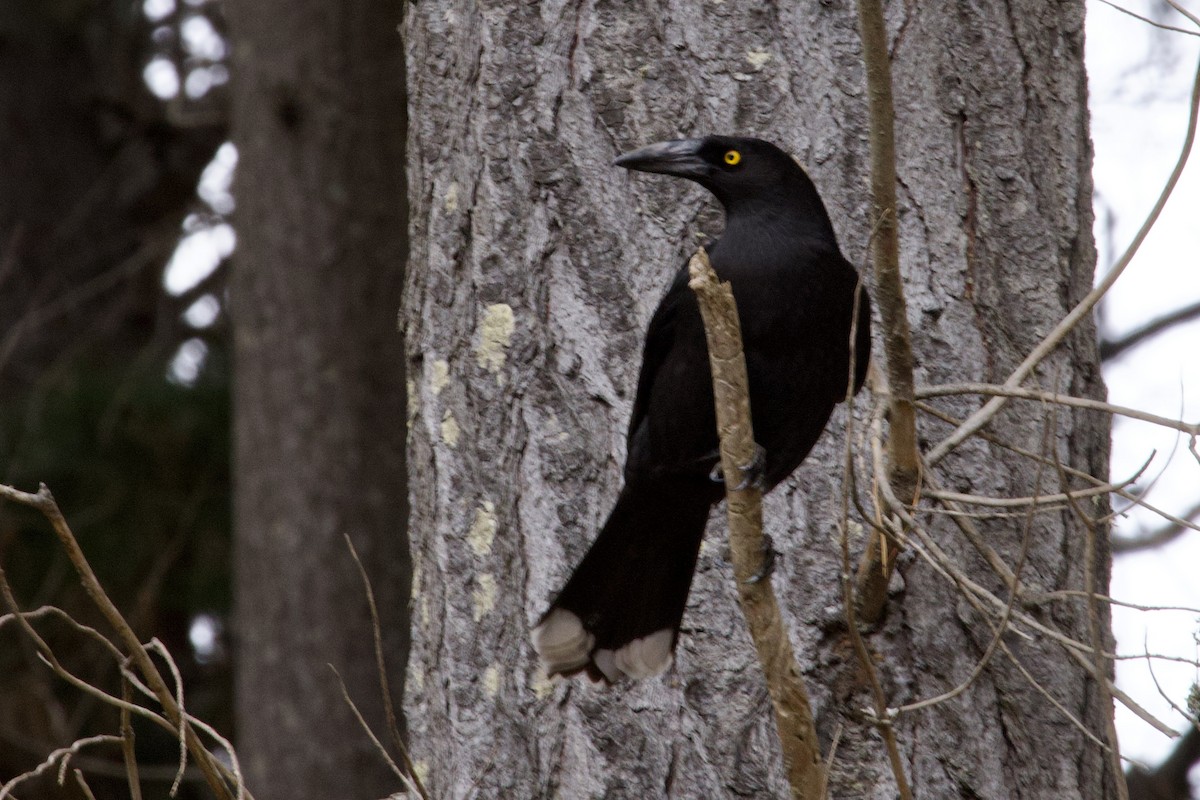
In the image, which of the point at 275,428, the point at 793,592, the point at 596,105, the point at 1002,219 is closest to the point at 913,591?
the point at 793,592

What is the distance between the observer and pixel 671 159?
265cm

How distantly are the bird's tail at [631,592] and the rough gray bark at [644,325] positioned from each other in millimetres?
81

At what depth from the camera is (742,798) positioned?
8.55 ft

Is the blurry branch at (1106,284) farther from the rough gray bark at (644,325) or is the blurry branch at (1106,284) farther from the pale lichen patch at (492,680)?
the pale lichen patch at (492,680)

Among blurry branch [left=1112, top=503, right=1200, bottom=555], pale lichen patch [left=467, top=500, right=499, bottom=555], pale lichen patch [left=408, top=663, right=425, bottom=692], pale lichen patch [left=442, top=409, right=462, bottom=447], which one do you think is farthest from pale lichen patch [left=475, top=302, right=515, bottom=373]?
blurry branch [left=1112, top=503, right=1200, bottom=555]

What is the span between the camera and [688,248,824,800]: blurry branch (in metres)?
1.93

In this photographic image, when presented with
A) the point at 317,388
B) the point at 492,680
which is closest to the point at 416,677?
the point at 492,680

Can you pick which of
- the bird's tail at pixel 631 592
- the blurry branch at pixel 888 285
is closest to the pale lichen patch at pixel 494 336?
the bird's tail at pixel 631 592

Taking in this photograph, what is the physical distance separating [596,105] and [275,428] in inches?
90.5

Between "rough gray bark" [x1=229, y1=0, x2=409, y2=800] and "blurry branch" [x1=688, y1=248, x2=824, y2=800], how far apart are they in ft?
9.59

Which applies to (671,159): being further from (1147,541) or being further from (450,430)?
(1147,541)

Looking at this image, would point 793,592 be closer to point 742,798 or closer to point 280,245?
point 742,798

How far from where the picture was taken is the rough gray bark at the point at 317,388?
15.4 feet

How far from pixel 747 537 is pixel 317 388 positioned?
3053mm
